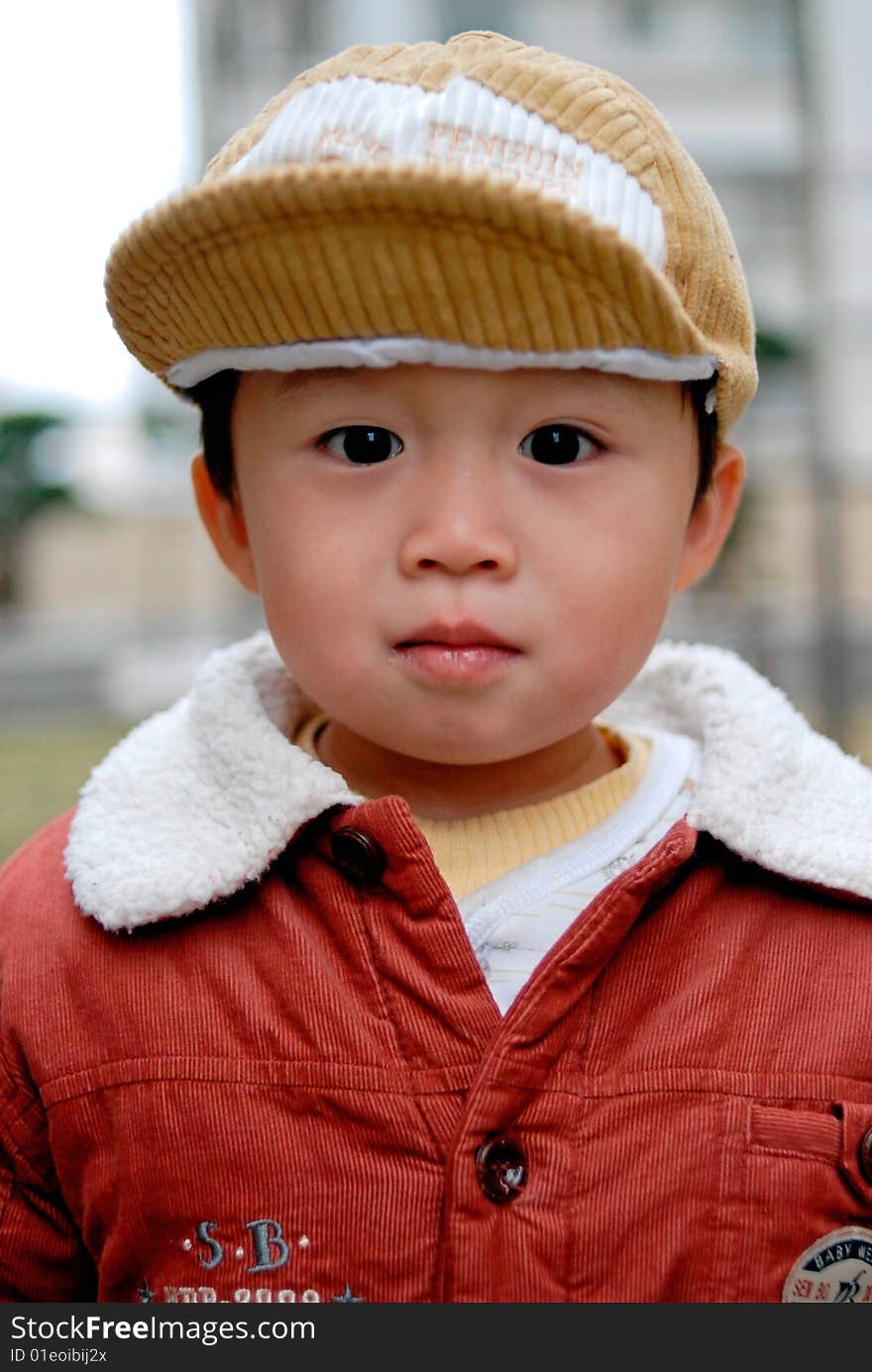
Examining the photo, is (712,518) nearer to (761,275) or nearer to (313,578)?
(313,578)

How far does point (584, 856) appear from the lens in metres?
1.01

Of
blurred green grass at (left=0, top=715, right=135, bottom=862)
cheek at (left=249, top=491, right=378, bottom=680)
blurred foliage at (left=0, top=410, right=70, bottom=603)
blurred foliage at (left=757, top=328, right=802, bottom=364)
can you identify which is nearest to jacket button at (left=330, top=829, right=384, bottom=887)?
cheek at (left=249, top=491, right=378, bottom=680)

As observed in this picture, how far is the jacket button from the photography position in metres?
0.93

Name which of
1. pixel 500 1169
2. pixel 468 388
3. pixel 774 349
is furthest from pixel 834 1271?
pixel 774 349

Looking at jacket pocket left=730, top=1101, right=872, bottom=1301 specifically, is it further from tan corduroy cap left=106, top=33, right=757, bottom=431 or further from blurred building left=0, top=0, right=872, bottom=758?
blurred building left=0, top=0, right=872, bottom=758

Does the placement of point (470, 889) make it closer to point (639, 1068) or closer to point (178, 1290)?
point (639, 1068)

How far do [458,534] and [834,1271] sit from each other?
1.64 ft

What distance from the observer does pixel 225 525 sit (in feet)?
3.60

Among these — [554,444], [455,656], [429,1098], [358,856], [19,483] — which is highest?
[554,444]

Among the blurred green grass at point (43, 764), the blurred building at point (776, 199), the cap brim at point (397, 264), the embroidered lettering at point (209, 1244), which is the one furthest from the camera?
the blurred building at point (776, 199)

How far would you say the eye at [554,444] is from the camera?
905 millimetres

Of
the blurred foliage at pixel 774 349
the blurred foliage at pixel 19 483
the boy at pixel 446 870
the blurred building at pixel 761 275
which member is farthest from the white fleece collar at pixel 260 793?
the blurred foliage at pixel 19 483

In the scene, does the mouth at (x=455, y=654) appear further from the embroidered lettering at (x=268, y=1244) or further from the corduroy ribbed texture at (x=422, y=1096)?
the embroidered lettering at (x=268, y=1244)

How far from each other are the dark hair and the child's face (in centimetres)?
2
